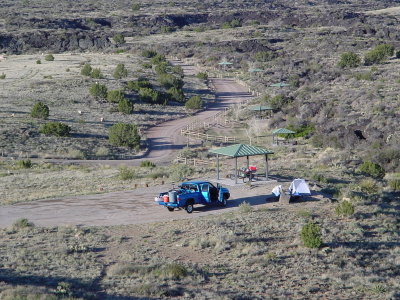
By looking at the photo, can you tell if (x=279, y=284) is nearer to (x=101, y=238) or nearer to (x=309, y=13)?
(x=101, y=238)

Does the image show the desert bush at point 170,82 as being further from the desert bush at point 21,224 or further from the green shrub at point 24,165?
the desert bush at point 21,224

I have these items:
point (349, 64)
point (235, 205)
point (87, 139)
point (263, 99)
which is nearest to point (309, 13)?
point (349, 64)

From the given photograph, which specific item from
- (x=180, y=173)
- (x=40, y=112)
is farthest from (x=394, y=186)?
(x=40, y=112)

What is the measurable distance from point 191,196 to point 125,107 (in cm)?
3237

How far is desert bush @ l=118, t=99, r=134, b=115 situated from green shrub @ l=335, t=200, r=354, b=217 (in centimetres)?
3445

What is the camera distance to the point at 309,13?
152 m

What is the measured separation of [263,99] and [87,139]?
20.9 m

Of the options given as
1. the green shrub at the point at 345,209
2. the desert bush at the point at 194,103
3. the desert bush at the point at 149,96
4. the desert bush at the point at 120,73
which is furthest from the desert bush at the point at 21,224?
the desert bush at the point at 120,73

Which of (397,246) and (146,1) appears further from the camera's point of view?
(146,1)

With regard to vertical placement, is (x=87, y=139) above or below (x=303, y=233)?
below

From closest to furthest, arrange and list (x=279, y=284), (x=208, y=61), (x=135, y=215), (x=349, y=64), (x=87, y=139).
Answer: (x=279, y=284) < (x=135, y=215) < (x=87, y=139) < (x=349, y=64) < (x=208, y=61)

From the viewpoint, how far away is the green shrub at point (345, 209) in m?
20.9

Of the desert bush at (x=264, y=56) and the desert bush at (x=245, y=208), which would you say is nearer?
the desert bush at (x=245, y=208)

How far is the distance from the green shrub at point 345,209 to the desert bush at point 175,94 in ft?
137
